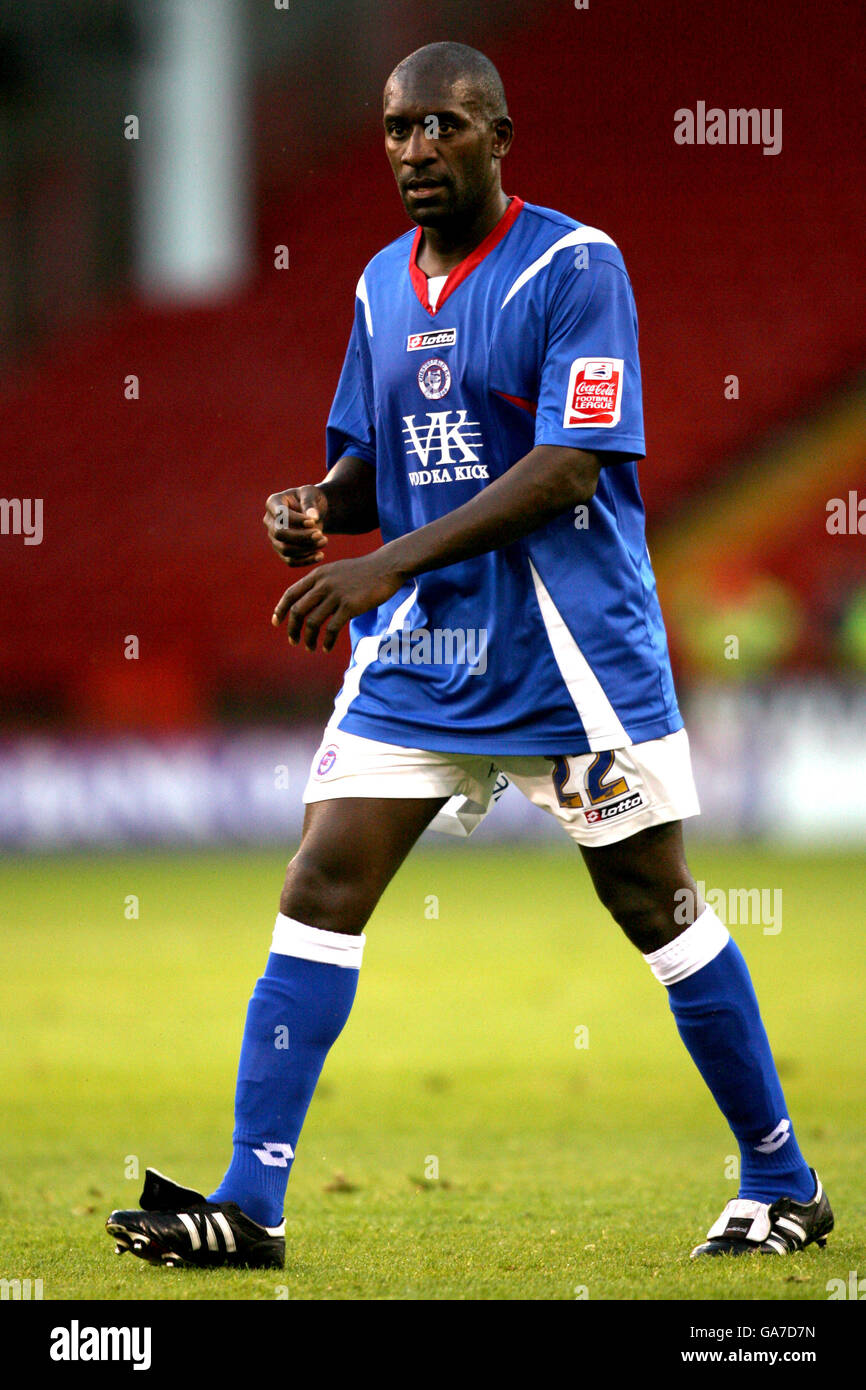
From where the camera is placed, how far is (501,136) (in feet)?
11.5

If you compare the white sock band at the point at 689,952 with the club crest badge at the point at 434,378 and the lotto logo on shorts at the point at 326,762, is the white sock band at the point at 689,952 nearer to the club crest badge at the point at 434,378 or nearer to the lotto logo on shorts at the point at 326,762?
Result: the lotto logo on shorts at the point at 326,762

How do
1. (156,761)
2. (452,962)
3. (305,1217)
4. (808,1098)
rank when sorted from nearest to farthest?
1. (305,1217)
2. (808,1098)
3. (452,962)
4. (156,761)

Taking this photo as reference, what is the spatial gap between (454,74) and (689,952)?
1.74 meters

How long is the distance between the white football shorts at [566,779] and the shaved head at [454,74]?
48.8 inches

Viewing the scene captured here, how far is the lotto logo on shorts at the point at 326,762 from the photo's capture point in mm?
3482

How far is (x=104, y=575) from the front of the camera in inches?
656

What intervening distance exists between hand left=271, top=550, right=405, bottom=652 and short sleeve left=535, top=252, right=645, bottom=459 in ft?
1.43

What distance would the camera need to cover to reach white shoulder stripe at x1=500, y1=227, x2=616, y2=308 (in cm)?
342

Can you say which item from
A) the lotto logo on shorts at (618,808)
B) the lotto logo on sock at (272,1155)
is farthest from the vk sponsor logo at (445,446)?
the lotto logo on sock at (272,1155)

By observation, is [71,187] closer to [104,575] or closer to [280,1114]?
[104,575]

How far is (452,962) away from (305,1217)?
181 inches

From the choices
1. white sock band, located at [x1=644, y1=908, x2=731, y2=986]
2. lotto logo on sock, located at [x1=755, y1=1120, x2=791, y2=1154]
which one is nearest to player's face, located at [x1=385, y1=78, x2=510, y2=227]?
white sock band, located at [x1=644, y1=908, x2=731, y2=986]

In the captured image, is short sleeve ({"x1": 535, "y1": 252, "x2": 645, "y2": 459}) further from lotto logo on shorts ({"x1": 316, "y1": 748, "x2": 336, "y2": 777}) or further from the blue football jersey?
lotto logo on shorts ({"x1": 316, "y1": 748, "x2": 336, "y2": 777})
